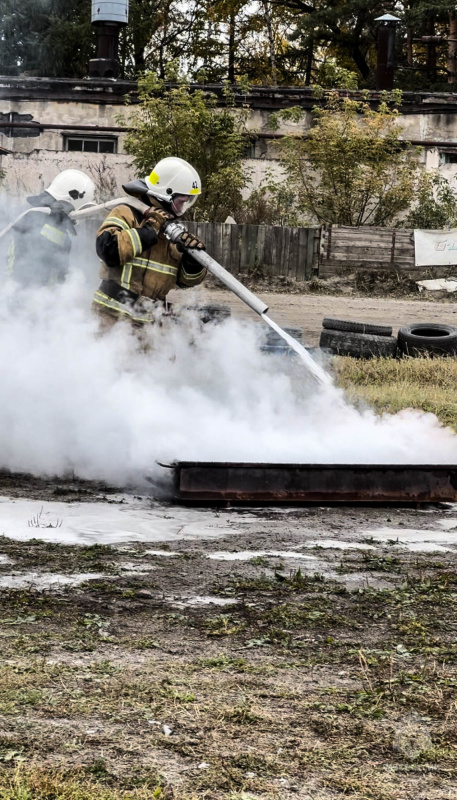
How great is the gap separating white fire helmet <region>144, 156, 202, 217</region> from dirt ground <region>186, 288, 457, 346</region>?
325 inches

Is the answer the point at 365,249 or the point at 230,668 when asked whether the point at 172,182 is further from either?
the point at 365,249

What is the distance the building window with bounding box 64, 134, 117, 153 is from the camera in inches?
946

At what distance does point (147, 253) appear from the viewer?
7.97 meters

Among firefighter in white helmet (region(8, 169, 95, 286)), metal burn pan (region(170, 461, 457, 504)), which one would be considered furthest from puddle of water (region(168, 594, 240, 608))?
firefighter in white helmet (region(8, 169, 95, 286))

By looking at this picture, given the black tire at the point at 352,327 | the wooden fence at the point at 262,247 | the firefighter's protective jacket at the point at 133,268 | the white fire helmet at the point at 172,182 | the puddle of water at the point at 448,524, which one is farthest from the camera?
the wooden fence at the point at 262,247

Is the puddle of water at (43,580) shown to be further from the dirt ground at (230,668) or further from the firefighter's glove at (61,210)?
the firefighter's glove at (61,210)

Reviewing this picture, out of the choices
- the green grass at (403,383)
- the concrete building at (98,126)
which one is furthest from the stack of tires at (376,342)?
the concrete building at (98,126)

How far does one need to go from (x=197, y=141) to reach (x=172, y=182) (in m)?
15.2

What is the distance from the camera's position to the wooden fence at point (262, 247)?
67.1ft

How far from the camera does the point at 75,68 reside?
105ft

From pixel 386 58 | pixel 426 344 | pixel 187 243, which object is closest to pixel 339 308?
pixel 426 344

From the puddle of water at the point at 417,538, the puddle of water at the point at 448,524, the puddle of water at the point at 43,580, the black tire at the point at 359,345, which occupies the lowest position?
the puddle of water at the point at 448,524

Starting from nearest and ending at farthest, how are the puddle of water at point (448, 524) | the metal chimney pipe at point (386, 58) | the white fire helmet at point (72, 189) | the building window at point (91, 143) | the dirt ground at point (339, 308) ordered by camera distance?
the puddle of water at point (448, 524), the white fire helmet at point (72, 189), the dirt ground at point (339, 308), the building window at point (91, 143), the metal chimney pipe at point (386, 58)

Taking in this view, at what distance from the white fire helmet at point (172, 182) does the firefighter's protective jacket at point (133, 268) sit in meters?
0.11
